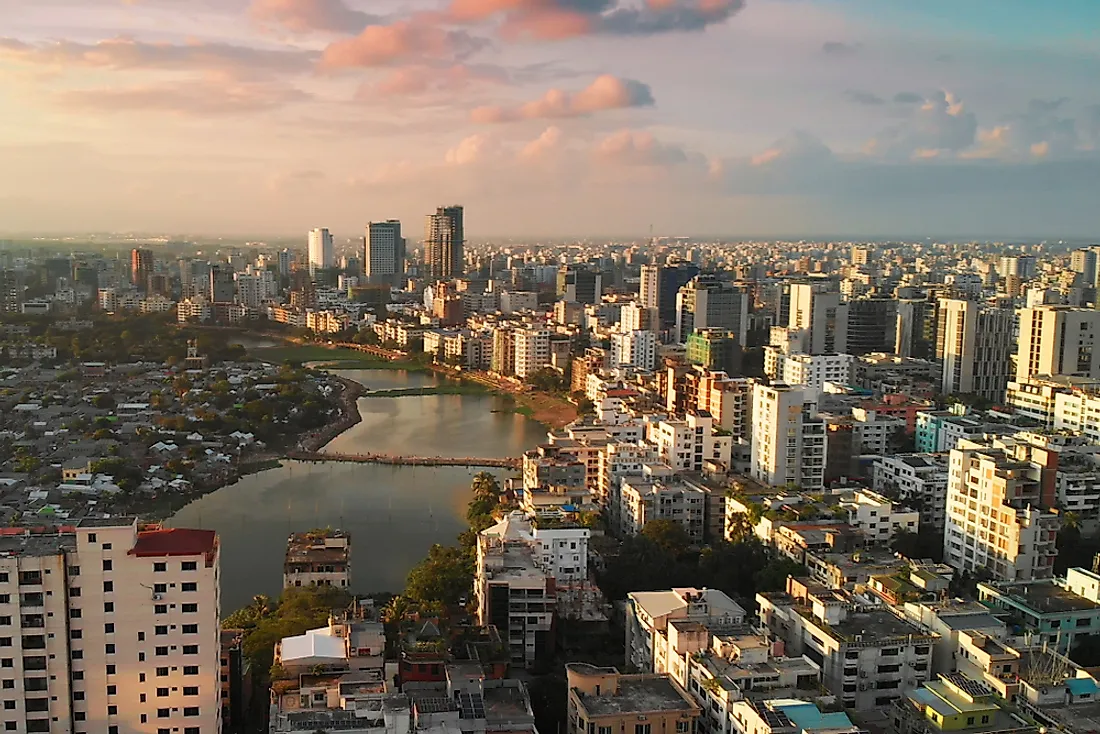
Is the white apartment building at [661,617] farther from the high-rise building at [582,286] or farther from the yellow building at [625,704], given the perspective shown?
the high-rise building at [582,286]

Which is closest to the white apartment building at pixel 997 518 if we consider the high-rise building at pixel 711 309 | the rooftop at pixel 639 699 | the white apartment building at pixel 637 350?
the rooftop at pixel 639 699

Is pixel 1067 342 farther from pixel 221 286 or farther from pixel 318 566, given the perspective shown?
pixel 221 286

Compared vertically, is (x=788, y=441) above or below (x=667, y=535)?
above

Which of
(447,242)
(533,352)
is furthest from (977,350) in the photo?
(447,242)

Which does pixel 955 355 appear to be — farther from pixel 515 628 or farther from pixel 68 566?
pixel 68 566

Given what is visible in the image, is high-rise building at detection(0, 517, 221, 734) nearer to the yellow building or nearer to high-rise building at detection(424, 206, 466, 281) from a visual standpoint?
the yellow building

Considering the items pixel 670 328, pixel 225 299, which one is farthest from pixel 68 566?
pixel 225 299
